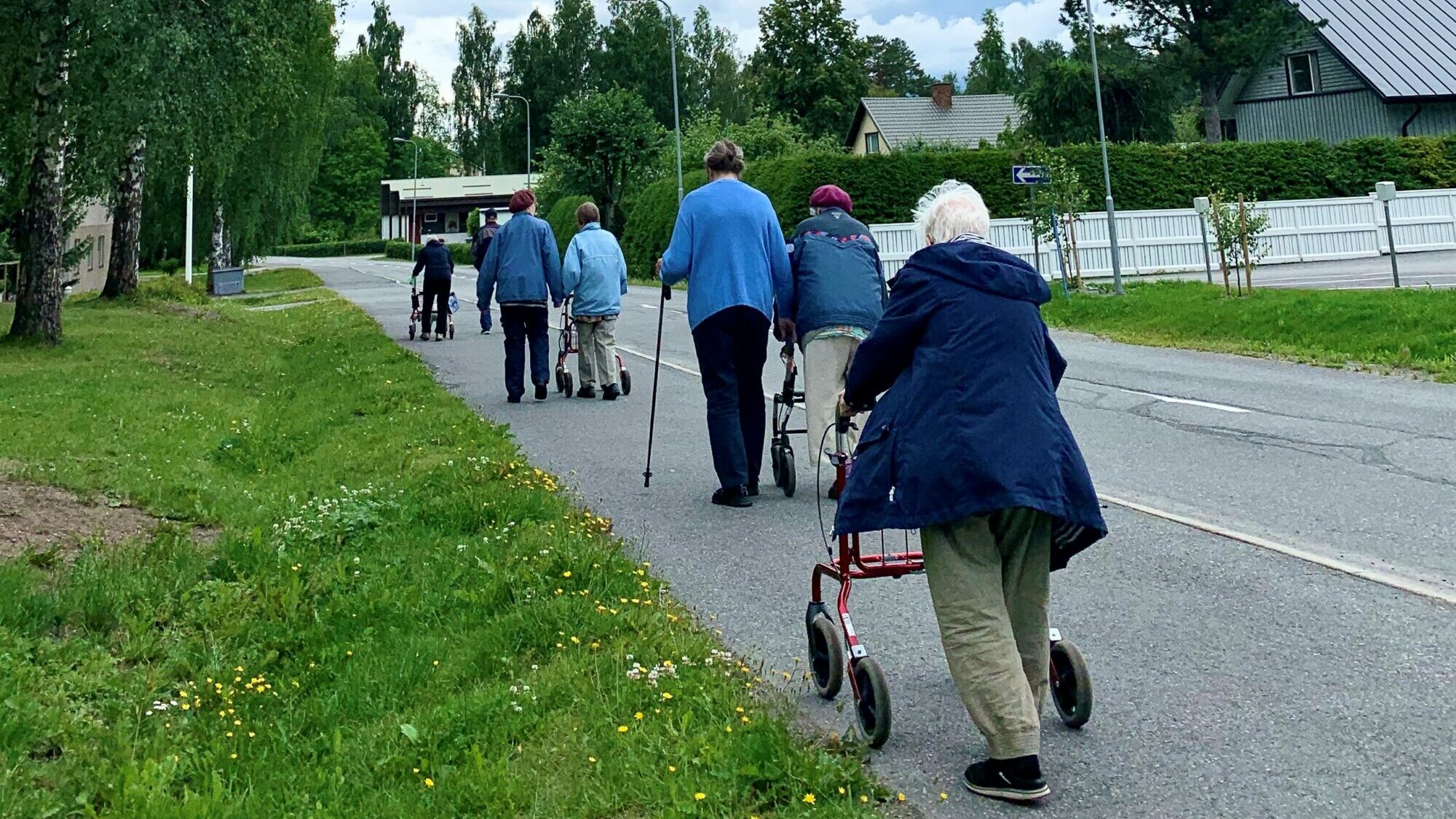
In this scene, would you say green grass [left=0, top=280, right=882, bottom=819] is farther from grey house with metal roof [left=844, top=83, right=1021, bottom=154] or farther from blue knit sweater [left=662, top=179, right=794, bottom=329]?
grey house with metal roof [left=844, top=83, right=1021, bottom=154]

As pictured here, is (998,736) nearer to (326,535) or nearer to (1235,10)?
(326,535)

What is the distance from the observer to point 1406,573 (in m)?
6.54

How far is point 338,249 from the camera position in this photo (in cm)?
11419

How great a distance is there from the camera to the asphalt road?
420cm

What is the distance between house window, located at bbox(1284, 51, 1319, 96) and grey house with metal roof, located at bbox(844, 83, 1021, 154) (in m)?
16.5

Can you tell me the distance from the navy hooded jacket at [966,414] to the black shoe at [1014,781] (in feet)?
2.15

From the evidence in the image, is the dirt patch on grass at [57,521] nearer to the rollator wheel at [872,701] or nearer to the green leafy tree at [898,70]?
the rollator wheel at [872,701]

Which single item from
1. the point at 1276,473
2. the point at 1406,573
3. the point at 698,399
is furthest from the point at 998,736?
the point at 698,399

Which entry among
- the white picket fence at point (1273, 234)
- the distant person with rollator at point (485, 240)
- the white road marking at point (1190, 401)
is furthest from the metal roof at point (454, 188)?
the white road marking at point (1190, 401)

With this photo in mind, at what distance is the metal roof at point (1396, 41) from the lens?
51.2 meters

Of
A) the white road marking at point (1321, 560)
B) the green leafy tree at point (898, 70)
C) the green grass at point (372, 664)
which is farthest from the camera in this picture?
the green leafy tree at point (898, 70)

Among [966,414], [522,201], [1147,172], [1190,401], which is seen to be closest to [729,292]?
[966,414]

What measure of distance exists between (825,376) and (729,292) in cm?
75

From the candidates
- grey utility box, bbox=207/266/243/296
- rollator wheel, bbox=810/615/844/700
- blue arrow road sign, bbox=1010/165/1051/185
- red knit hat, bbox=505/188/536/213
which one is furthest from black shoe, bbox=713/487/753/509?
grey utility box, bbox=207/266/243/296
